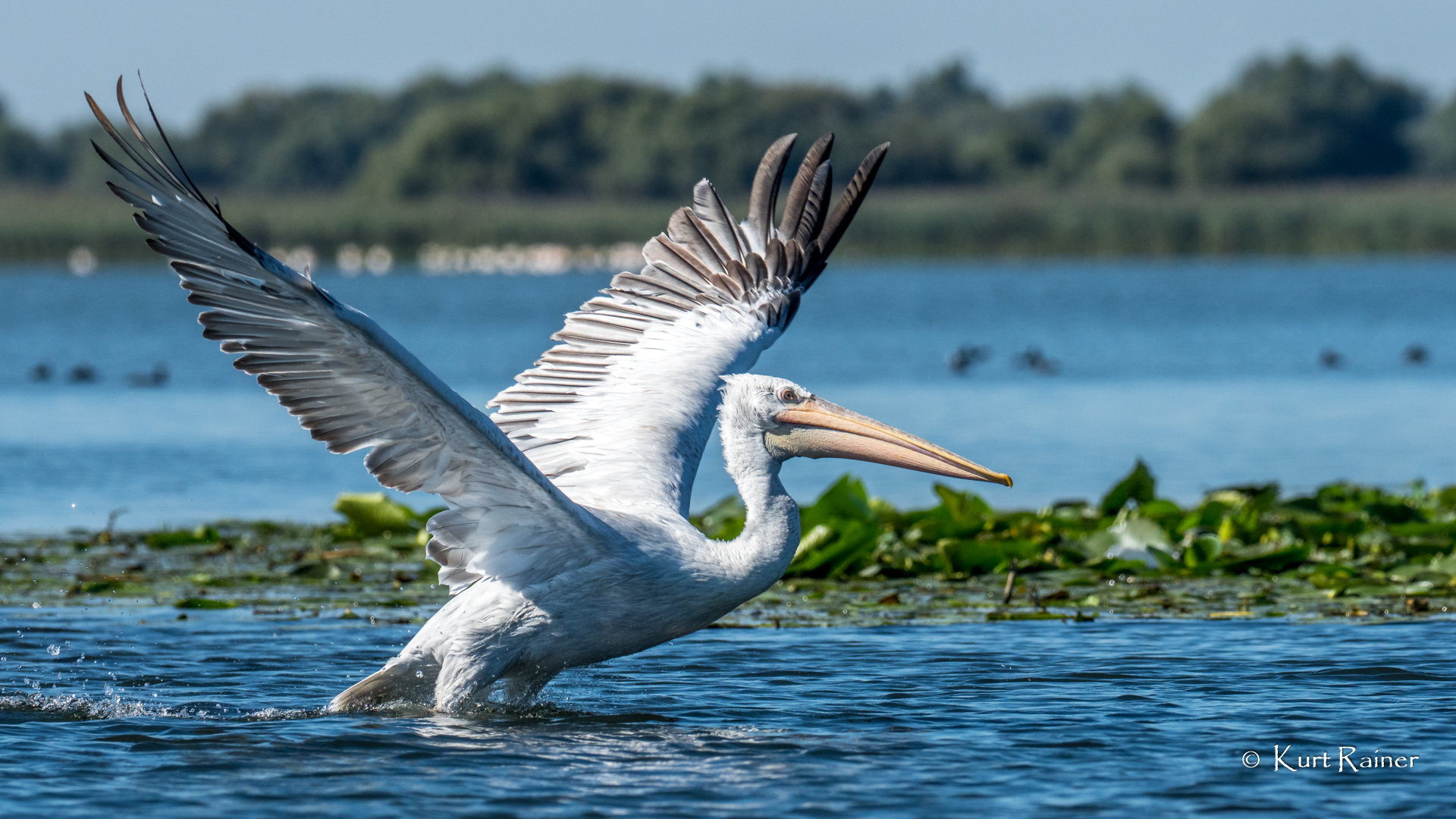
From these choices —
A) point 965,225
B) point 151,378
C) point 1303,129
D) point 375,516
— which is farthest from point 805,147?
point 375,516

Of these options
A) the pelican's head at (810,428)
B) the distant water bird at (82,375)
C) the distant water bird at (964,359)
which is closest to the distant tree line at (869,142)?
the distant water bird at (964,359)

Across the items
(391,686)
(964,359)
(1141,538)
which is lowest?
(391,686)

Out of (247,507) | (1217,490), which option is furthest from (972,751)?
(247,507)

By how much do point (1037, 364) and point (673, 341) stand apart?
58.1ft

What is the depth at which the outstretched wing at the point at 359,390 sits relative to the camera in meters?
6.07

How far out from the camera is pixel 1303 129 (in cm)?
8712

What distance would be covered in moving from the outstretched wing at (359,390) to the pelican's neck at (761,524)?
0.46 m

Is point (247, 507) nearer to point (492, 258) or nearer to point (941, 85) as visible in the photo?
point (492, 258)

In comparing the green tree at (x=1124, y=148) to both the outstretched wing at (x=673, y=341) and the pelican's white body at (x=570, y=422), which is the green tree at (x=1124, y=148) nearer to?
the outstretched wing at (x=673, y=341)

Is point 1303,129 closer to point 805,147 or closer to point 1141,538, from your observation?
point 805,147

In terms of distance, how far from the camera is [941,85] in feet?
437

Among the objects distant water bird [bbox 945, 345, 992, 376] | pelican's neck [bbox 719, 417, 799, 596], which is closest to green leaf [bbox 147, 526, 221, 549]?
pelican's neck [bbox 719, 417, 799, 596]

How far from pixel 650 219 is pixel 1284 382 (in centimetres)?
3183

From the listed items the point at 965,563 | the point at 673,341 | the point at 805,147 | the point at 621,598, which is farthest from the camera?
the point at 805,147
